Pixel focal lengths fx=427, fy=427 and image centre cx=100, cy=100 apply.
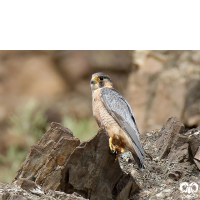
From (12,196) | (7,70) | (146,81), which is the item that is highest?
(7,70)

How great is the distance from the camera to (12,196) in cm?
425

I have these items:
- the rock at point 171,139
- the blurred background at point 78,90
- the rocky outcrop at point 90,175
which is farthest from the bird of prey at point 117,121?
the blurred background at point 78,90

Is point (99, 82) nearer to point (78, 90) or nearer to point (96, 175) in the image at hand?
point (96, 175)

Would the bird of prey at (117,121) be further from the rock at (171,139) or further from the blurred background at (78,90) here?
the blurred background at (78,90)

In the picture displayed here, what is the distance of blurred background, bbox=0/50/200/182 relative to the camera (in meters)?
9.73

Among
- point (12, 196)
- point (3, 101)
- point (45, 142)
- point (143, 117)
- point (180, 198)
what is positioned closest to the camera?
point (12, 196)

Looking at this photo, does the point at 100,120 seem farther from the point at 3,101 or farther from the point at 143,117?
the point at 3,101

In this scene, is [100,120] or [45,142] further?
[100,120]

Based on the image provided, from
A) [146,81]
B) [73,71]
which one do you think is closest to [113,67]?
[73,71]

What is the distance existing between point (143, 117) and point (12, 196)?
22.0ft
